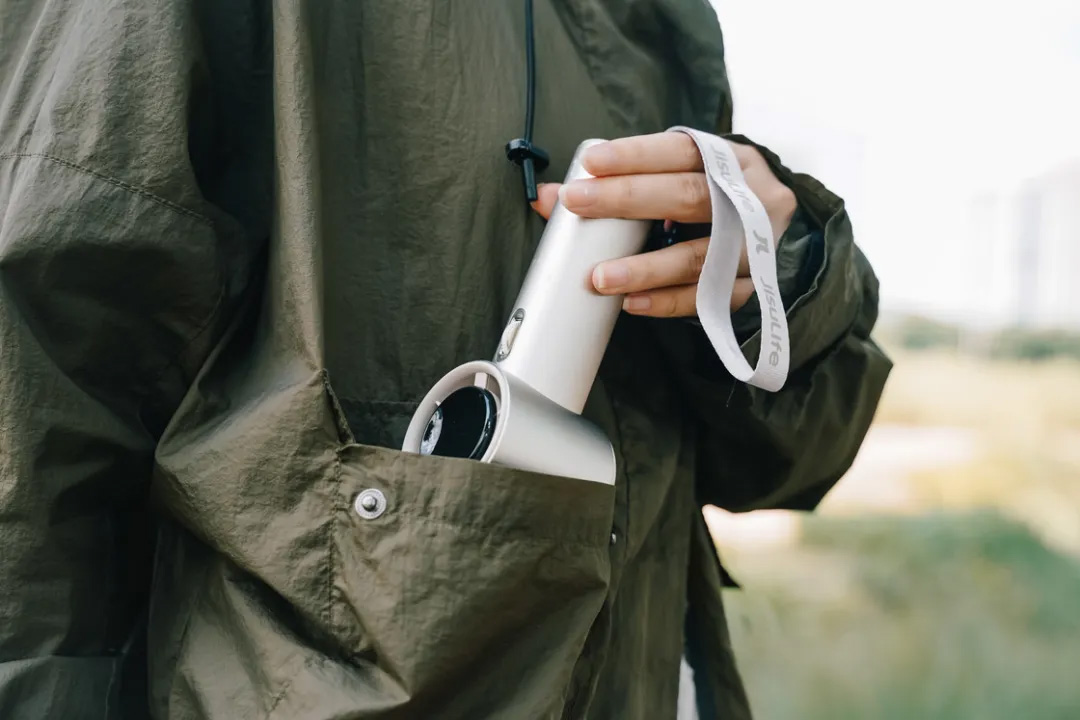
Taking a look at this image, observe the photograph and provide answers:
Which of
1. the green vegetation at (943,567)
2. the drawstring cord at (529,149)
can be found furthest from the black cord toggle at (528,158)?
the green vegetation at (943,567)

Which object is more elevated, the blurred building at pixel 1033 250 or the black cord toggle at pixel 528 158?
the black cord toggle at pixel 528 158

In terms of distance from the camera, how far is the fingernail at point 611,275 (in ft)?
1.38

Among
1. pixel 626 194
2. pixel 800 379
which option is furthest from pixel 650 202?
pixel 800 379

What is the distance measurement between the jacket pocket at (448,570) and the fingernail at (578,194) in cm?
14

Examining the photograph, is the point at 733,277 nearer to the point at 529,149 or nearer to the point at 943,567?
the point at 529,149

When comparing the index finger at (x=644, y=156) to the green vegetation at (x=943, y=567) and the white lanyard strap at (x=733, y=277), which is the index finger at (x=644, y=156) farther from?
the green vegetation at (x=943, y=567)

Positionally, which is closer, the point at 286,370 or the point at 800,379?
the point at 286,370

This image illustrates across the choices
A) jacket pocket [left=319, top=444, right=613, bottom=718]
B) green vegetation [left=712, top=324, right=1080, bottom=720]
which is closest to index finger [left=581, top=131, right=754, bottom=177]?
jacket pocket [left=319, top=444, right=613, bottom=718]

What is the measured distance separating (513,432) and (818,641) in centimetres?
137

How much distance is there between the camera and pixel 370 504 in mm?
371

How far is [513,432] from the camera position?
378mm

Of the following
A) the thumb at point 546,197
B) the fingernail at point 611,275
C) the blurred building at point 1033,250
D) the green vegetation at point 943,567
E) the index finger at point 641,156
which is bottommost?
the green vegetation at point 943,567

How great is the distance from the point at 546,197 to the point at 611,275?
7 centimetres

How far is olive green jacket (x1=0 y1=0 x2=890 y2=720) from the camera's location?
37 cm
